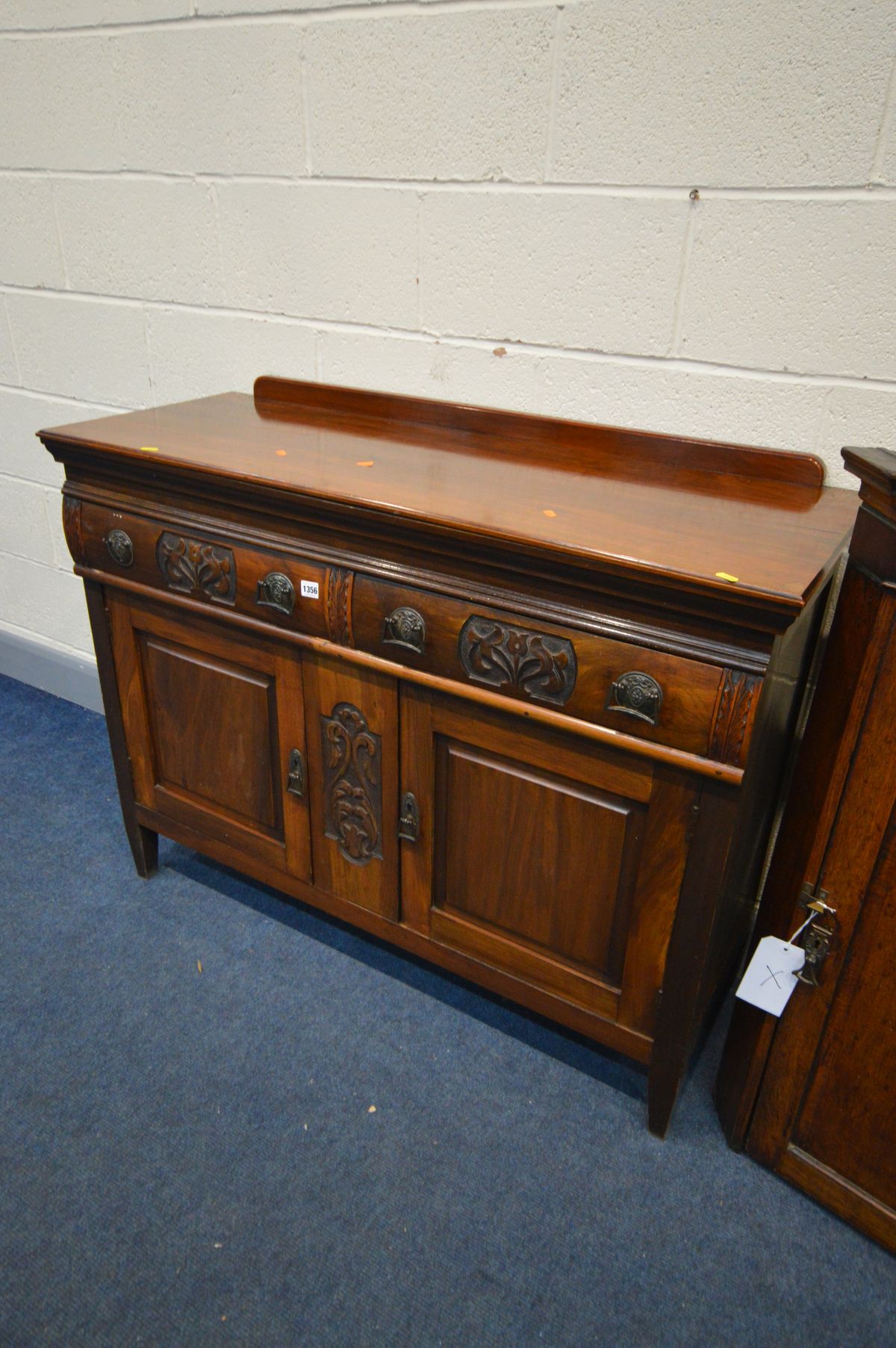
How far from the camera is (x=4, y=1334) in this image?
1.05 meters

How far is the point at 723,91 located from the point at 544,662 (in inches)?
31.5

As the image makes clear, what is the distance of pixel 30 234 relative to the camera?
1.92 metres

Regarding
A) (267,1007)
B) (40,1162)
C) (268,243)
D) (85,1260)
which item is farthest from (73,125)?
(85,1260)

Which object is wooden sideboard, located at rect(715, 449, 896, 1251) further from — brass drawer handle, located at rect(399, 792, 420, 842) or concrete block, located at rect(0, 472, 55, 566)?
concrete block, located at rect(0, 472, 55, 566)

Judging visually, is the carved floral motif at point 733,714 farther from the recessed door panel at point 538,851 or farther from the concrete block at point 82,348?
the concrete block at point 82,348

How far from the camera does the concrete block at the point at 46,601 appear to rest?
89.8 inches

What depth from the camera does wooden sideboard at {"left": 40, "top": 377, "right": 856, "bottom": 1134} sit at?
989 millimetres

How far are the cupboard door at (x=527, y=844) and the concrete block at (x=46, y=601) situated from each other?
4.56 feet

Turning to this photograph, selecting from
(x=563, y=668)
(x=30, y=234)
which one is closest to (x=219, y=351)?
(x=30, y=234)

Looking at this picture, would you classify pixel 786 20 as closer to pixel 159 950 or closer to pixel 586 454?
pixel 586 454

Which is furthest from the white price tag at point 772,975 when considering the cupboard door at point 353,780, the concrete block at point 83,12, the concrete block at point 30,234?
the concrete block at point 30,234

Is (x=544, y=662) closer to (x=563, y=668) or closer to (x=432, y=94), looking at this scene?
(x=563, y=668)

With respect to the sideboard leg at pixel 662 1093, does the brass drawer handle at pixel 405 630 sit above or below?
above

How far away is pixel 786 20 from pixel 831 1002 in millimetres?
1230
